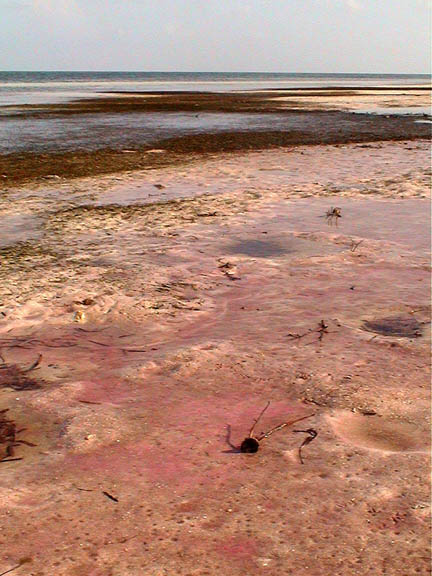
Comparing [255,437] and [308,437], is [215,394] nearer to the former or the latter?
[255,437]

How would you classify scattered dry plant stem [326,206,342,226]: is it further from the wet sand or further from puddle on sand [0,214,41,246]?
puddle on sand [0,214,41,246]

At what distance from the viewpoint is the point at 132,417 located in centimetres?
336

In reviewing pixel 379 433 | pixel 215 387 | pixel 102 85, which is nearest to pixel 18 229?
pixel 215 387

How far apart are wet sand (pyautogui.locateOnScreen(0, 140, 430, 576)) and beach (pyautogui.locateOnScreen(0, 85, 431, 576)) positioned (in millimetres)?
10

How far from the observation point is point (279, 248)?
6496 millimetres

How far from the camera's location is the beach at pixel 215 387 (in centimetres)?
245

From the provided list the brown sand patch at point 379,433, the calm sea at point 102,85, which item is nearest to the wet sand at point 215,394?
the brown sand patch at point 379,433

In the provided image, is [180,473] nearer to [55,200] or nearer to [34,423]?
[34,423]

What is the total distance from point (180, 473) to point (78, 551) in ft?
1.93

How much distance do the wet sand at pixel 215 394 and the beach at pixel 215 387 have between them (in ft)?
0.03

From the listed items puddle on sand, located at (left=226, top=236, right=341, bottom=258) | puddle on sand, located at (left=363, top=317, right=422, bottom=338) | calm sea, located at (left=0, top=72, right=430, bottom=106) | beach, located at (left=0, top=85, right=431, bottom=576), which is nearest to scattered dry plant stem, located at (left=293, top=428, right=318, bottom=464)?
beach, located at (left=0, top=85, right=431, bottom=576)

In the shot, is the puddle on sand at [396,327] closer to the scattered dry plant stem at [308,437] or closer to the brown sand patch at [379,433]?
the brown sand patch at [379,433]

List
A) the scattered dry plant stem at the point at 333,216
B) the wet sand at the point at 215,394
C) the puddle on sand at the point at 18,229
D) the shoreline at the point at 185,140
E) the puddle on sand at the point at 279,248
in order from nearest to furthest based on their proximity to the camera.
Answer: the wet sand at the point at 215,394 < the puddle on sand at the point at 279,248 < the puddle on sand at the point at 18,229 < the scattered dry plant stem at the point at 333,216 < the shoreline at the point at 185,140

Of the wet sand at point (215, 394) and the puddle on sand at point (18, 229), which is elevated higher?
the wet sand at point (215, 394)
